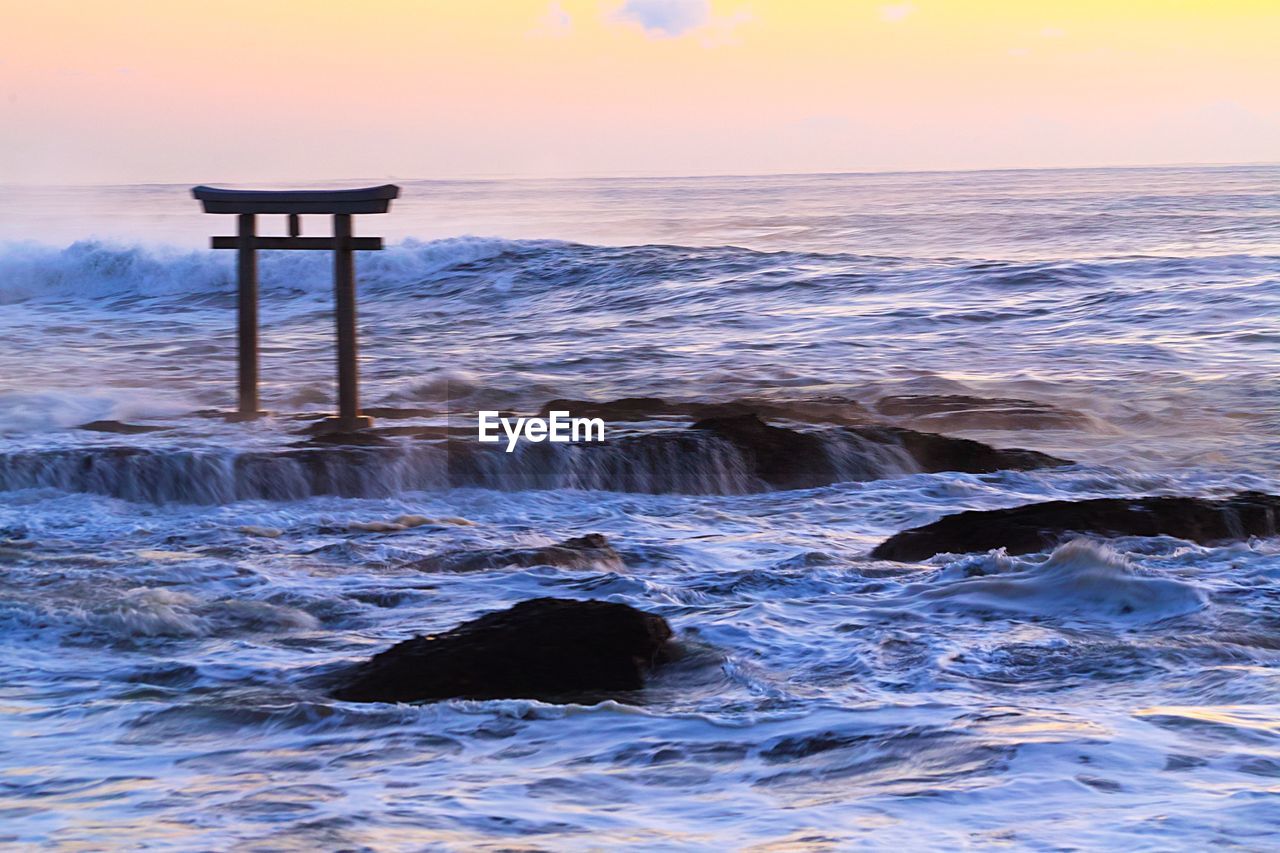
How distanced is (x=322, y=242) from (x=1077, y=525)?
690cm

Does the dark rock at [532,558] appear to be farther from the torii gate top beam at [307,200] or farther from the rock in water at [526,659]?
the torii gate top beam at [307,200]

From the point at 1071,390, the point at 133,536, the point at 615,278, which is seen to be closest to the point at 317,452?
the point at 133,536

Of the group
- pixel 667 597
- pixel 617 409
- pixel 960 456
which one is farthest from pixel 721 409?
pixel 667 597

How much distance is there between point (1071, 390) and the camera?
15.4 m

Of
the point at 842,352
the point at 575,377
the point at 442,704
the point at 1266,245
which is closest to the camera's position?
the point at 442,704

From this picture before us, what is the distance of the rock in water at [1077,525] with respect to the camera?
754 centimetres

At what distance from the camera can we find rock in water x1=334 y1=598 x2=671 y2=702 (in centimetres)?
518

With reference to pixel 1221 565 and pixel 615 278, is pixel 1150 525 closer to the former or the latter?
pixel 1221 565

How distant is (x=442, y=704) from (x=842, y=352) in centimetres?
1383

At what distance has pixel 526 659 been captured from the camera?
210 inches

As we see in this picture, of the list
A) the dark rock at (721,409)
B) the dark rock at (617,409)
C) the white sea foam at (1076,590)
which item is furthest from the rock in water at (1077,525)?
the dark rock at (617,409)

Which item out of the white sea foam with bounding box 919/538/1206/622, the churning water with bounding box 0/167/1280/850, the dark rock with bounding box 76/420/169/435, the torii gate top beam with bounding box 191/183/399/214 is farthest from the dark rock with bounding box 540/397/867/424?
the white sea foam with bounding box 919/538/1206/622

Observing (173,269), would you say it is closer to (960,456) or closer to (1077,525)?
(960,456)

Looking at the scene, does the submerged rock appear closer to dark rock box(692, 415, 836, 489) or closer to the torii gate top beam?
dark rock box(692, 415, 836, 489)
